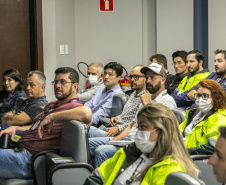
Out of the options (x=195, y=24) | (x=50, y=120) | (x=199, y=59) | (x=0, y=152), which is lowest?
(x=0, y=152)

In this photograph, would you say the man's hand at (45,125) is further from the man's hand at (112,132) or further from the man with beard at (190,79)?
the man with beard at (190,79)

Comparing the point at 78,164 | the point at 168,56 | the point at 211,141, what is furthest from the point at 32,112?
the point at 168,56

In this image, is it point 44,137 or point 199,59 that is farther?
point 199,59

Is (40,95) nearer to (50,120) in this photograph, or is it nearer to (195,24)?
(50,120)

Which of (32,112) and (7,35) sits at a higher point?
(7,35)

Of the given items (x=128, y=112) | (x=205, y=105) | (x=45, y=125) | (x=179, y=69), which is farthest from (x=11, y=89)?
(x=205, y=105)

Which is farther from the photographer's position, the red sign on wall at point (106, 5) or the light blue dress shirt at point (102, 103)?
the red sign on wall at point (106, 5)

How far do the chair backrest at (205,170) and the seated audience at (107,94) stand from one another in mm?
2131

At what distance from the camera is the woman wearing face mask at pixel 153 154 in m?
2.16

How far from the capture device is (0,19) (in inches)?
271

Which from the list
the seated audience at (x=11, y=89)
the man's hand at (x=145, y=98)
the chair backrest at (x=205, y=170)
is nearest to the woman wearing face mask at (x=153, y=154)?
the chair backrest at (x=205, y=170)

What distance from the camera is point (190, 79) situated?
18.1 ft

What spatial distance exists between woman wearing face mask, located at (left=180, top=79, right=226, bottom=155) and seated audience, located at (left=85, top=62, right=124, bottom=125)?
1.51 meters

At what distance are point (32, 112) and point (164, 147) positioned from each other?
7.43 ft
